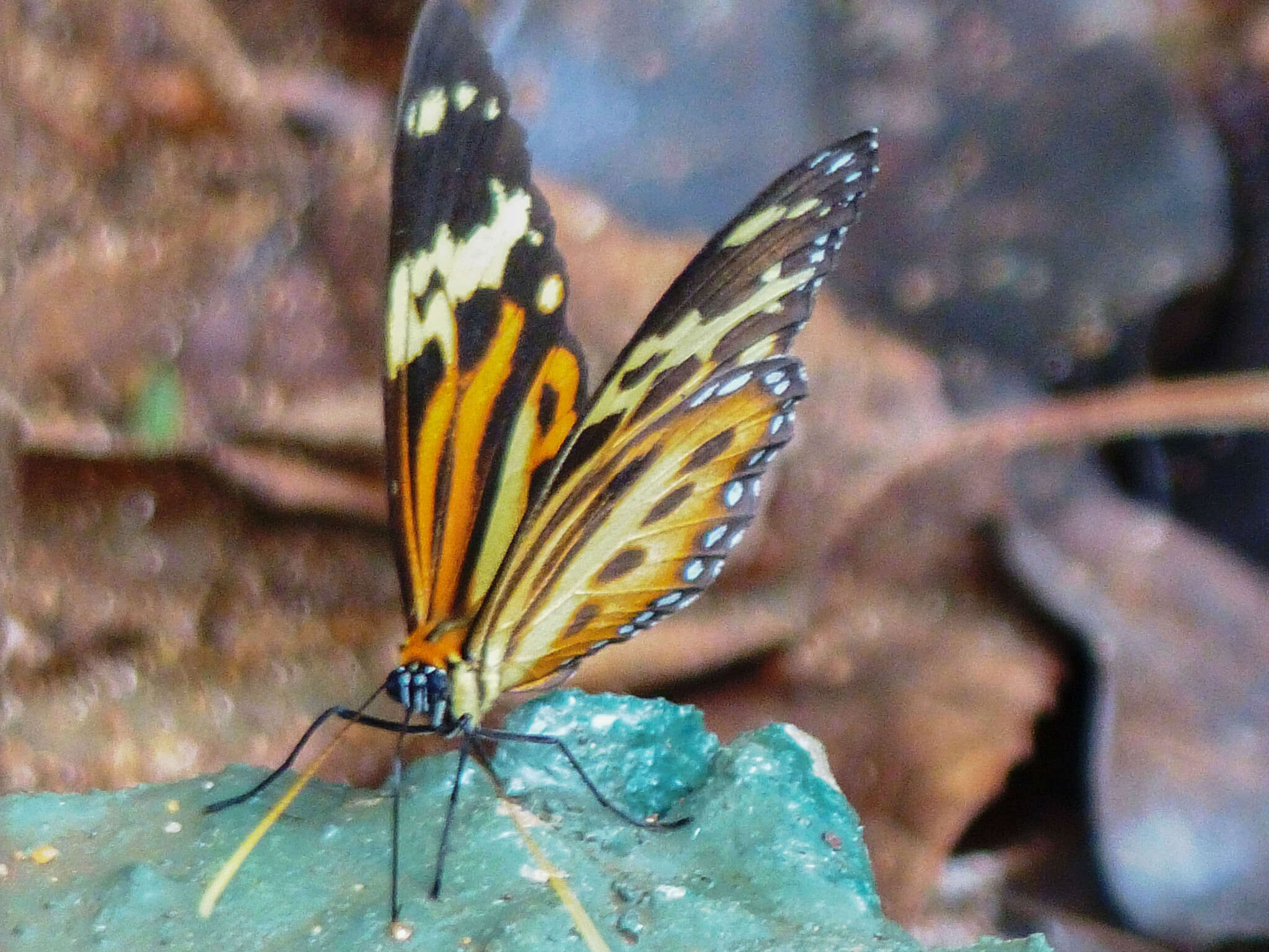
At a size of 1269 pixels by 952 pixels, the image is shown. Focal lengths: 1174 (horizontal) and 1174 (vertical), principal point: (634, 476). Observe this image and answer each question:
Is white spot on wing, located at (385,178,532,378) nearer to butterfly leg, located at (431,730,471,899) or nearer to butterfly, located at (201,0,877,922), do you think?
butterfly, located at (201,0,877,922)

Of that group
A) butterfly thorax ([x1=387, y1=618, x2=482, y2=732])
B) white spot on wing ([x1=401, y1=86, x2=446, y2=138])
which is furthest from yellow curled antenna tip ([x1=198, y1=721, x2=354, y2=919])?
white spot on wing ([x1=401, y1=86, x2=446, y2=138])

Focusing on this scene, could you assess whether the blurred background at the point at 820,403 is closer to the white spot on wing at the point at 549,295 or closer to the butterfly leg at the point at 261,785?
the butterfly leg at the point at 261,785

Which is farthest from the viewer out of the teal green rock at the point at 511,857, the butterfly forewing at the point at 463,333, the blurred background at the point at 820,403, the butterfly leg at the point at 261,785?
the blurred background at the point at 820,403

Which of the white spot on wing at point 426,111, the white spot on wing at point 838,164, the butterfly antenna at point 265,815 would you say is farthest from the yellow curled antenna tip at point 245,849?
the white spot on wing at point 838,164

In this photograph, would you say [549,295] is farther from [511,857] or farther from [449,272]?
[511,857]

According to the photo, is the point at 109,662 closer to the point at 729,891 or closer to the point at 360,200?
the point at 360,200

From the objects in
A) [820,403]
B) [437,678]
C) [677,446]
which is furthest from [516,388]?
[820,403]
